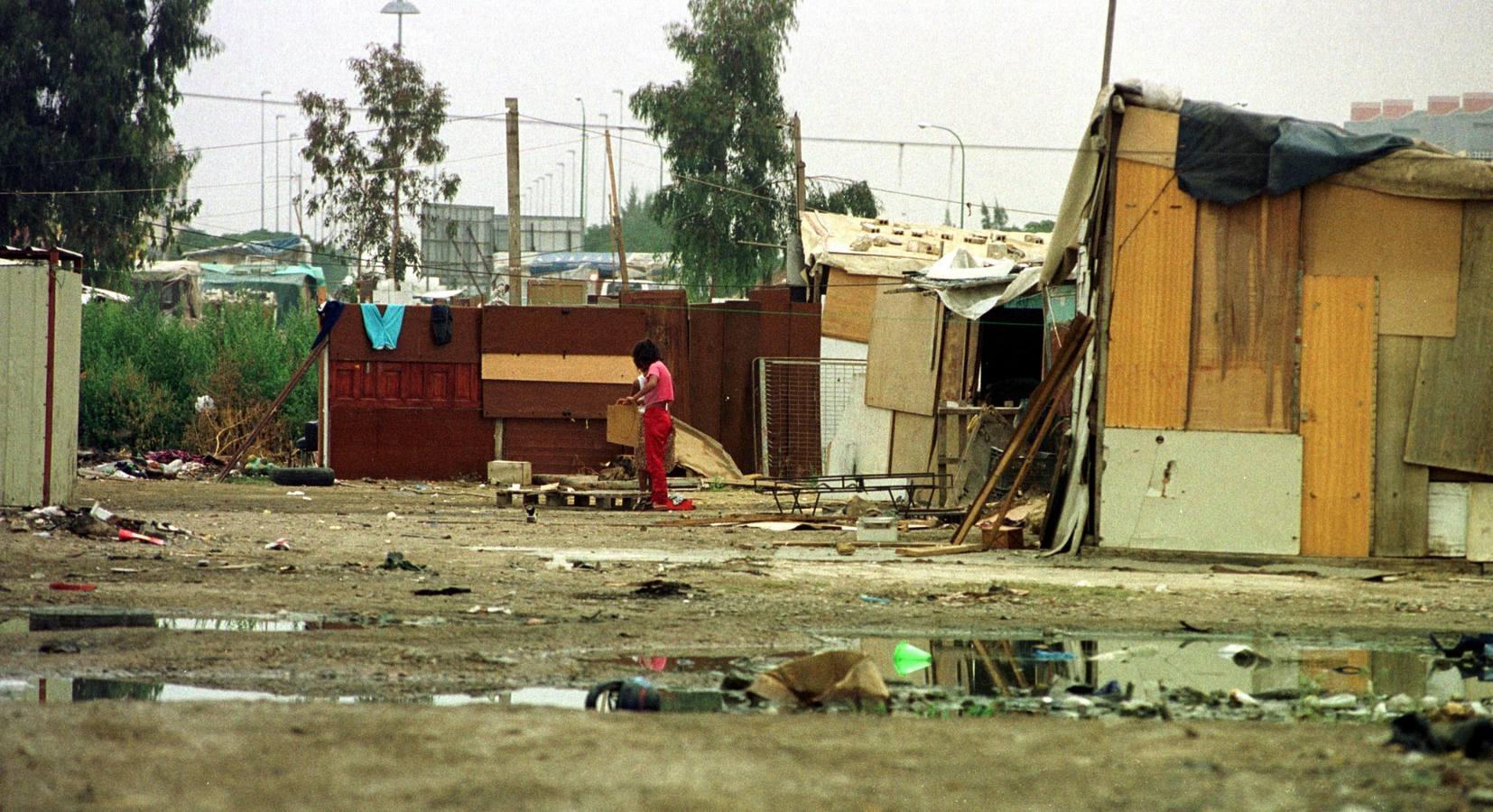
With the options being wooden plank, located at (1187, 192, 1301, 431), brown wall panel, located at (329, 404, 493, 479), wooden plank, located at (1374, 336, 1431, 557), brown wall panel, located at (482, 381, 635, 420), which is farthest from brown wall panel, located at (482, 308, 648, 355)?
wooden plank, located at (1374, 336, 1431, 557)

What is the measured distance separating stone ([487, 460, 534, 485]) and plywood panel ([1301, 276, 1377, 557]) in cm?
1092

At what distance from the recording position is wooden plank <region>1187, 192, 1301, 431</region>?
11.2m

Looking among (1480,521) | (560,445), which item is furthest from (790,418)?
(1480,521)

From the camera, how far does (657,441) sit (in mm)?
16188

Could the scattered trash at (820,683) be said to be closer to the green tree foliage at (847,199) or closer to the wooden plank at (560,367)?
the wooden plank at (560,367)

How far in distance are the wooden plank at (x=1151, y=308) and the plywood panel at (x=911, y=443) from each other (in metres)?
5.32

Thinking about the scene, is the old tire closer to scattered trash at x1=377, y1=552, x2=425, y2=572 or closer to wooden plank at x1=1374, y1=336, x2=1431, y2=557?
scattered trash at x1=377, y1=552, x2=425, y2=572

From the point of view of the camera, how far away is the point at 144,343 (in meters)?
24.2

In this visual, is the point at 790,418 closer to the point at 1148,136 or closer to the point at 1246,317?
the point at 1148,136

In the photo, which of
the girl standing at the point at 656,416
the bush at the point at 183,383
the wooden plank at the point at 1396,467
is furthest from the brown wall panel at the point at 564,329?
the wooden plank at the point at 1396,467

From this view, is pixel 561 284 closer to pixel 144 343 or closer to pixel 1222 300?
pixel 144 343

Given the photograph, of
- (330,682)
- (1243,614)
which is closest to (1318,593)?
(1243,614)

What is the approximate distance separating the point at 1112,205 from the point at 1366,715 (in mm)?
6586

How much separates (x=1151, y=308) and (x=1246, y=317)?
2.35 feet
